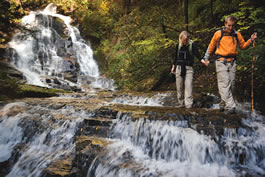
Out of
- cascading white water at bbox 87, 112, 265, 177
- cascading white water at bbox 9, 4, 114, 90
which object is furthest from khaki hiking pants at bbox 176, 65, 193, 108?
cascading white water at bbox 9, 4, 114, 90

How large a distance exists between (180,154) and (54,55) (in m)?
16.7

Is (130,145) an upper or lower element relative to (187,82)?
lower

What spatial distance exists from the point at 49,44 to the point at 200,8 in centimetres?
1428

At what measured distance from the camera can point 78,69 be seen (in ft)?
57.6

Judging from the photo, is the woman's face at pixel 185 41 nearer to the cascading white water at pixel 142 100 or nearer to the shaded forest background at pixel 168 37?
the shaded forest background at pixel 168 37

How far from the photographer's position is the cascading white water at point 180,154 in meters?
3.47

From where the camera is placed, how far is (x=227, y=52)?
14.1 ft

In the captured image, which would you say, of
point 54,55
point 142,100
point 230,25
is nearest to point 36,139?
point 142,100

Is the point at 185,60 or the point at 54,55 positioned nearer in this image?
the point at 185,60

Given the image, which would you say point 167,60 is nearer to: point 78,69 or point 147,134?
point 147,134

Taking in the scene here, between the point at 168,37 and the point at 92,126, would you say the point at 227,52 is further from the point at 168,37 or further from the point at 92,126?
the point at 168,37

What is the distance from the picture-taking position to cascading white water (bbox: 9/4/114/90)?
15.3 meters

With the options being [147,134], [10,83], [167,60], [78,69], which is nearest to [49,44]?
[78,69]

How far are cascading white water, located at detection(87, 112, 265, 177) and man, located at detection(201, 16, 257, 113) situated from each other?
915 mm
